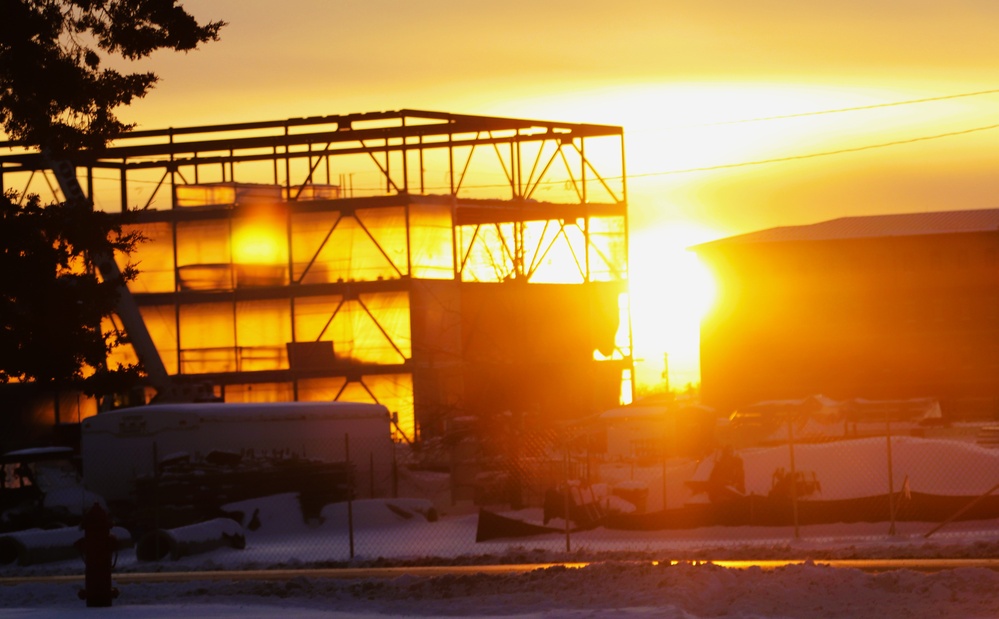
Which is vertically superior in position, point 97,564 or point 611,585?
point 97,564

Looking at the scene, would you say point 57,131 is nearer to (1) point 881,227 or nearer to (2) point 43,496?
(2) point 43,496

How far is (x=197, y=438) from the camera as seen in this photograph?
35.8 m

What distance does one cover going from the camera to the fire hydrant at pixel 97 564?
56.4 feet

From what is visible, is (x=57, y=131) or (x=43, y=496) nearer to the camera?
(x=57, y=131)

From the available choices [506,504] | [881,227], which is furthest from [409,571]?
[881,227]

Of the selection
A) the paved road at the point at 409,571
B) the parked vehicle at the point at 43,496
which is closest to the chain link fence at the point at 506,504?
the parked vehicle at the point at 43,496

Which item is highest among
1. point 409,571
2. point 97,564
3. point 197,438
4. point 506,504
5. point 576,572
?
point 197,438

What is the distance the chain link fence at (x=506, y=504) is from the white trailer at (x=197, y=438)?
0.18 m

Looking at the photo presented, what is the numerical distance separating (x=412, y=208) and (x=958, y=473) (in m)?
33.8

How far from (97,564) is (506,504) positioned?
16967 millimetres

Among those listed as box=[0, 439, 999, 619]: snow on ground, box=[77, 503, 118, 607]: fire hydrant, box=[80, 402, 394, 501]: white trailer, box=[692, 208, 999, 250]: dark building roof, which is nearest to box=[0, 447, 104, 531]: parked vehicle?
box=[80, 402, 394, 501]: white trailer

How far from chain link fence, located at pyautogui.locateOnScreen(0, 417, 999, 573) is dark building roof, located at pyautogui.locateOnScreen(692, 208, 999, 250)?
4419cm

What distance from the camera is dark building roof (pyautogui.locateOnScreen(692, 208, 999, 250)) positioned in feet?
255

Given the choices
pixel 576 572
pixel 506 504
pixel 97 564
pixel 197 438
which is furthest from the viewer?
pixel 197 438
